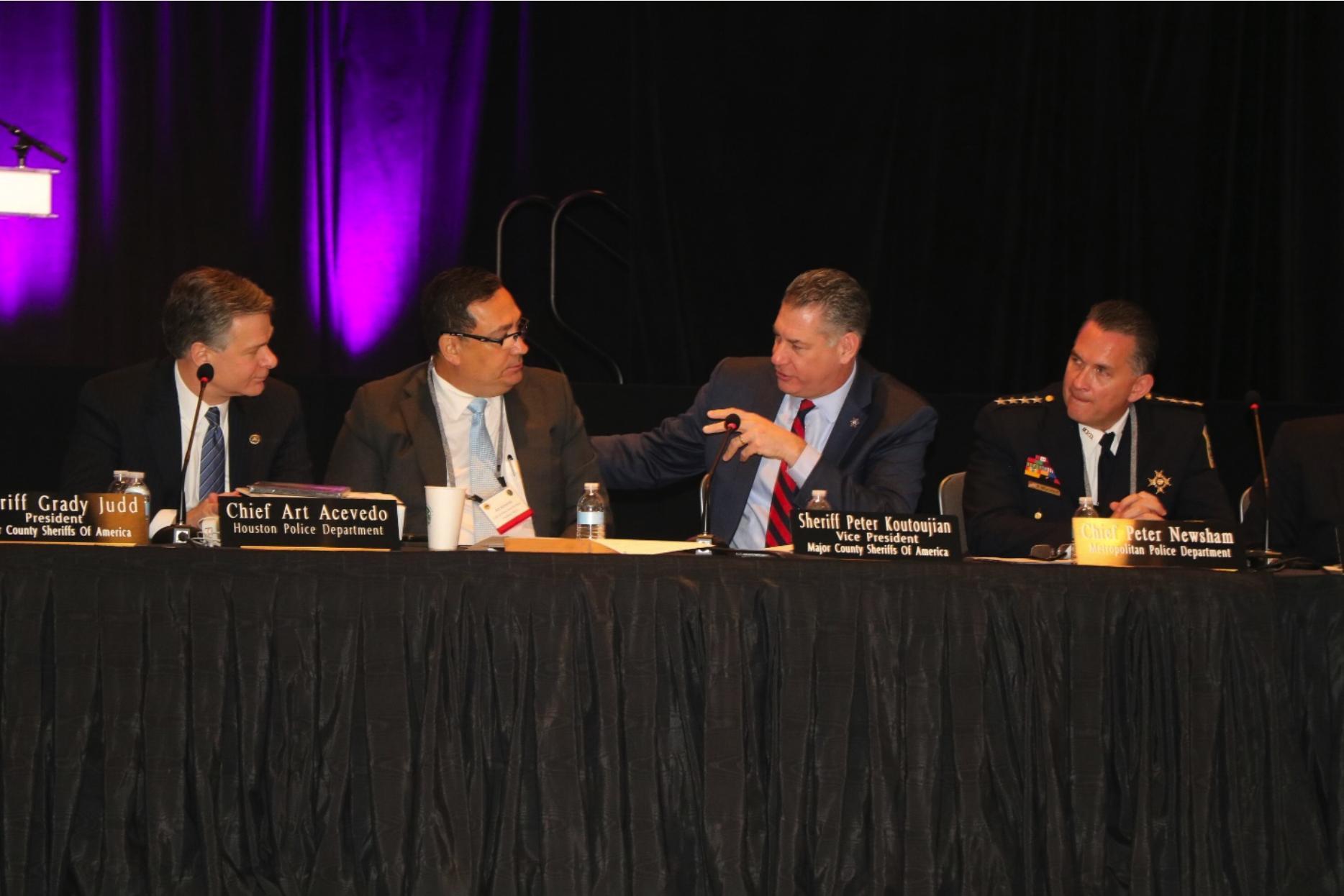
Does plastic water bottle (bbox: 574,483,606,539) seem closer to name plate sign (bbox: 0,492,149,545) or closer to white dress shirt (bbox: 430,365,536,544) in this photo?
white dress shirt (bbox: 430,365,536,544)

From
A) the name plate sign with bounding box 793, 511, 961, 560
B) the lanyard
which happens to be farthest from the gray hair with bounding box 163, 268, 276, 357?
the name plate sign with bounding box 793, 511, 961, 560

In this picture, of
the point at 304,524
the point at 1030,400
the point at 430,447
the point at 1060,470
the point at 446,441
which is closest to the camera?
the point at 304,524

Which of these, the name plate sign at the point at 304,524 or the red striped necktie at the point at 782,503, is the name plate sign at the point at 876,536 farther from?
the red striped necktie at the point at 782,503

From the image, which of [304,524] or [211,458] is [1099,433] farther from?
[211,458]

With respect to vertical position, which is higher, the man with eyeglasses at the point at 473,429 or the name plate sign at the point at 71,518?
the man with eyeglasses at the point at 473,429

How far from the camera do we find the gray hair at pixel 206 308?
3598 mm

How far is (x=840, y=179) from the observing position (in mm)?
6070

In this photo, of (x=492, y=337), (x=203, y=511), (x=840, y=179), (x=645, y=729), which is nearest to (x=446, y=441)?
(x=492, y=337)

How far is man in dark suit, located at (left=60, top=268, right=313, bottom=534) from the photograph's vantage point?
11.8 feet

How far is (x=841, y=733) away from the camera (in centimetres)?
243

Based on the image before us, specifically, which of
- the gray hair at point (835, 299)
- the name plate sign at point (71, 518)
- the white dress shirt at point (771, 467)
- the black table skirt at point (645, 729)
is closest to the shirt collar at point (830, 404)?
the white dress shirt at point (771, 467)

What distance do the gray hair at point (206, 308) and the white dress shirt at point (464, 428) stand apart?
545 millimetres

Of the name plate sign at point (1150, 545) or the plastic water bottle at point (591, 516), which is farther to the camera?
the plastic water bottle at point (591, 516)

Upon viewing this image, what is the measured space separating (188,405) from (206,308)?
0.30 meters
